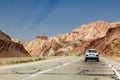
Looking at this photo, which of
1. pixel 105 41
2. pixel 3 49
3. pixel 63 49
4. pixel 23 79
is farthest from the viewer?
pixel 63 49

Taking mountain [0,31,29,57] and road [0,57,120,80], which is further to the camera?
mountain [0,31,29,57]

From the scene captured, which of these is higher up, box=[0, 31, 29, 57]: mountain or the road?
box=[0, 31, 29, 57]: mountain

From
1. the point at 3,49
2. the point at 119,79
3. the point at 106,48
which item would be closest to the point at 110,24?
the point at 106,48

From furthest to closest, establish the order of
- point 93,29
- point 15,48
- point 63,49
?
point 93,29 < point 63,49 < point 15,48

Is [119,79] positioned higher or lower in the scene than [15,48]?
A: lower

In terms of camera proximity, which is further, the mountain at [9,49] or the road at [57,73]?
the mountain at [9,49]

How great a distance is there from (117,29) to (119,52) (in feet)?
76.5

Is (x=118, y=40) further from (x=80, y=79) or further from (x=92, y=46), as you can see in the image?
(x=80, y=79)

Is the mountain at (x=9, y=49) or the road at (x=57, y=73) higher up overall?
the mountain at (x=9, y=49)

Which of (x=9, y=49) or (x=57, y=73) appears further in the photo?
(x=9, y=49)

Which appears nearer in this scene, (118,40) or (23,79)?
(23,79)

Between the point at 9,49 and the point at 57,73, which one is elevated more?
the point at 9,49

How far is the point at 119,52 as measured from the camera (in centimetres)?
12000

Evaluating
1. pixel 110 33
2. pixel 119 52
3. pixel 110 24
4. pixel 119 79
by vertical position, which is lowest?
pixel 119 79
